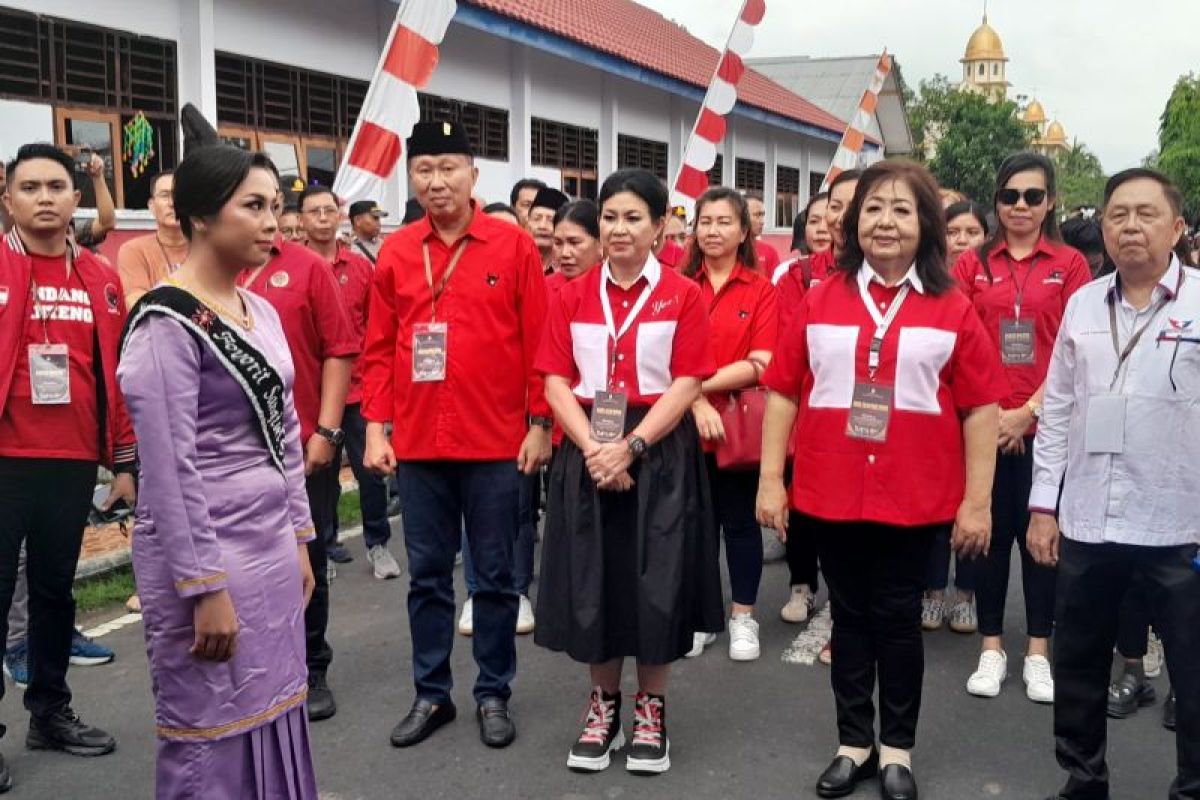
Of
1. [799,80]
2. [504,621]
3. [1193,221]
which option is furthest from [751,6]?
[799,80]

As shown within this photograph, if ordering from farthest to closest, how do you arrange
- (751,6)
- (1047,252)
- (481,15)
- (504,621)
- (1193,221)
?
(481,15) → (751,6) → (1193,221) → (1047,252) → (504,621)

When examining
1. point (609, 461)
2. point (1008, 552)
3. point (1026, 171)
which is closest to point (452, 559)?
point (609, 461)

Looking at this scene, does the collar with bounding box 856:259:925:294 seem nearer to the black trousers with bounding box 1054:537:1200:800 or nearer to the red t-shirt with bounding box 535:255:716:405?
the red t-shirt with bounding box 535:255:716:405

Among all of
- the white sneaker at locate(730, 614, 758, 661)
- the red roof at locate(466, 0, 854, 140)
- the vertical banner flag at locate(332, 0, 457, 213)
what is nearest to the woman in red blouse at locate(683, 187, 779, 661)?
the white sneaker at locate(730, 614, 758, 661)

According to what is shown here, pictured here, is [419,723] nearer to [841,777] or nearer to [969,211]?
[841,777]

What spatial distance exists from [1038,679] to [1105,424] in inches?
61.6

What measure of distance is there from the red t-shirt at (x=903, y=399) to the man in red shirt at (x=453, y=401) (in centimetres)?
100

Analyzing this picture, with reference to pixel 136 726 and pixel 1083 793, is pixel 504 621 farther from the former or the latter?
pixel 1083 793

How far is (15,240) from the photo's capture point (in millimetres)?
3758

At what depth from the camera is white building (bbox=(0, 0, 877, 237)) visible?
8.77 m

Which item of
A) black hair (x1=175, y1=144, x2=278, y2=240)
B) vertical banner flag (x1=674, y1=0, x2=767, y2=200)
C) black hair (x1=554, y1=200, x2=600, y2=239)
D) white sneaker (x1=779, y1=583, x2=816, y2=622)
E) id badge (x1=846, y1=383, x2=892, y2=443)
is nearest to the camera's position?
black hair (x1=175, y1=144, x2=278, y2=240)

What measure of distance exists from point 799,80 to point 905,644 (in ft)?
135

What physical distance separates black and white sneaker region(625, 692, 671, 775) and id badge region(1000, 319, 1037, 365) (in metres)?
2.00

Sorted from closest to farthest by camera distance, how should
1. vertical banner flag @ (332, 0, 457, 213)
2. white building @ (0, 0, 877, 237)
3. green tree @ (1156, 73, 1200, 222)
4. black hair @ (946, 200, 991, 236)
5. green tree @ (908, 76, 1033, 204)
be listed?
black hair @ (946, 200, 991, 236) < vertical banner flag @ (332, 0, 457, 213) < white building @ (0, 0, 877, 237) < green tree @ (1156, 73, 1200, 222) < green tree @ (908, 76, 1033, 204)
